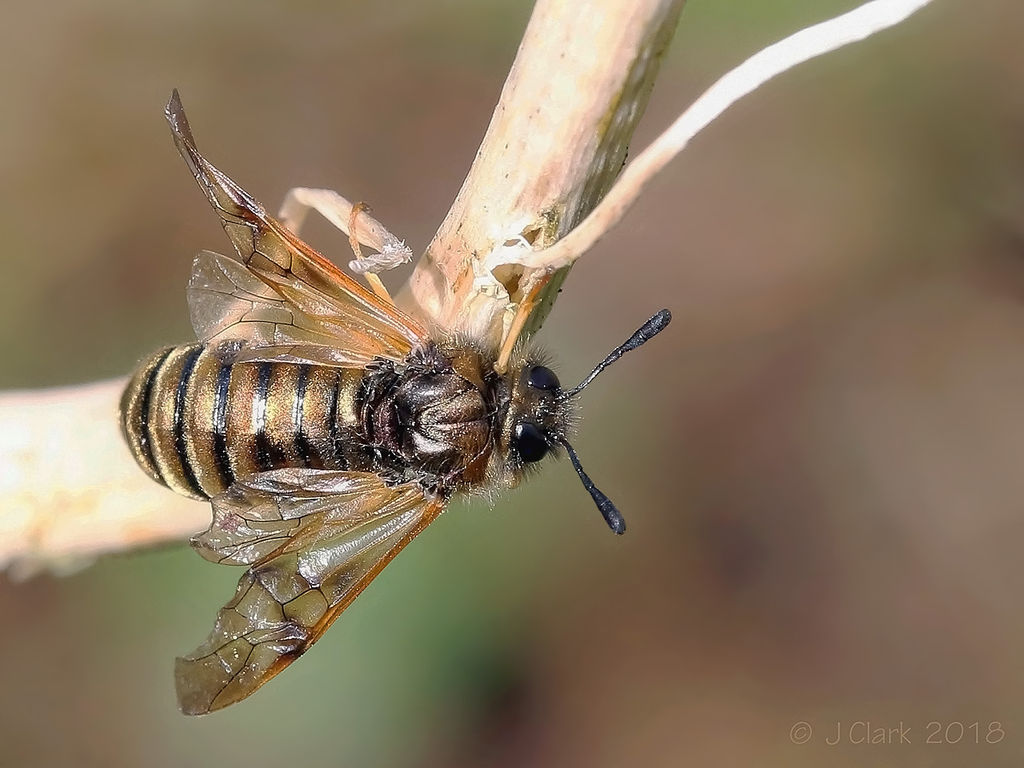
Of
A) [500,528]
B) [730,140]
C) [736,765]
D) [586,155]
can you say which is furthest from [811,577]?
[586,155]

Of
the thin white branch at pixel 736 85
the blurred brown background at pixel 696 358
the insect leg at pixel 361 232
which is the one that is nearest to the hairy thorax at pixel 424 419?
the insect leg at pixel 361 232

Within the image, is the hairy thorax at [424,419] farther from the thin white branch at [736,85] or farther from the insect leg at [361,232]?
the thin white branch at [736,85]

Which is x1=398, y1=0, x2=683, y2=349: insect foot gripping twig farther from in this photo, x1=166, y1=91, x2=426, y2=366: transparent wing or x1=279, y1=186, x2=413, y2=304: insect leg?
x1=166, y1=91, x2=426, y2=366: transparent wing

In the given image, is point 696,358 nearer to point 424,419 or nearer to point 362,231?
point 424,419

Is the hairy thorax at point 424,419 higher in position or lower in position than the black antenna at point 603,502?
higher

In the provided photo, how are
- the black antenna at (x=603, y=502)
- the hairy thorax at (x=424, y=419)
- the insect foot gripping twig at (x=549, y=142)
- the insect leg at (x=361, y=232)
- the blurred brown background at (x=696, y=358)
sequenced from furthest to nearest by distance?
the blurred brown background at (x=696, y=358)
the black antenna at (x=603, y=502)
the hairy thorax at (x=424, y=419)
the insect leg at (x=361, y=232)
the insect foot gripping twig at (x=549, y=142)

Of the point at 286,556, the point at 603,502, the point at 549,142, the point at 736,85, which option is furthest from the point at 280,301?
the point at 736,85
